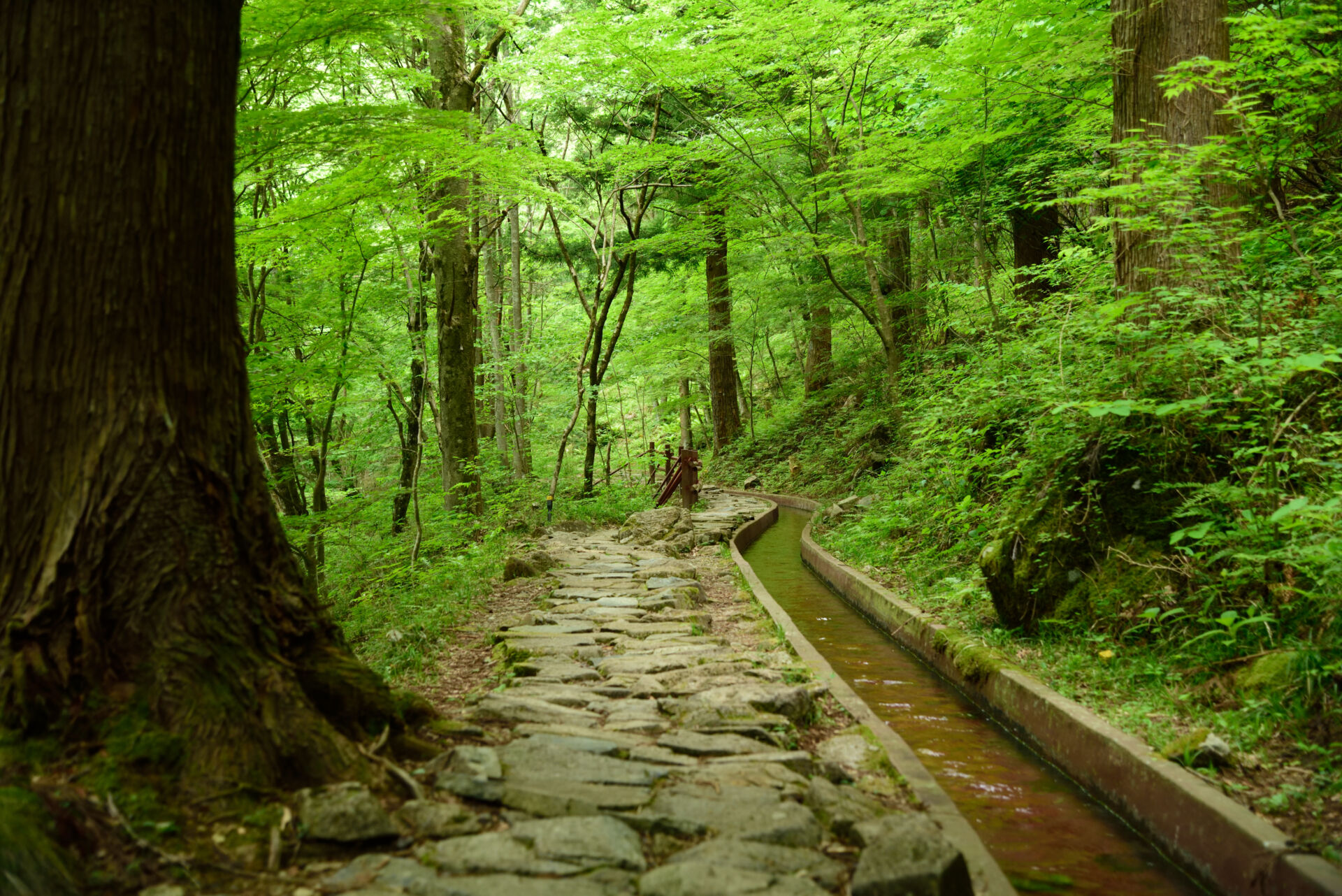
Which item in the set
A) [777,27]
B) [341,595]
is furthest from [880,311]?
[341,595]

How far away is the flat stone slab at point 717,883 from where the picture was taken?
2.41 metres

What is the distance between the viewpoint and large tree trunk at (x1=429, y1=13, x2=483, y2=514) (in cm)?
1055

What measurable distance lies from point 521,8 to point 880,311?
283 inches

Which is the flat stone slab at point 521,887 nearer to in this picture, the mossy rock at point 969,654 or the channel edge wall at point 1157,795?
the channel edge wall at point 1157,795

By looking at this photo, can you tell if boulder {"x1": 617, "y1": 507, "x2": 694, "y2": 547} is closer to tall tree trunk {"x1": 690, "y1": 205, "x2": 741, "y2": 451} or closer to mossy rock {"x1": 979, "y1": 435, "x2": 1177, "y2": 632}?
mossy rock {"x1": 979, "y1": 435, "x2": 1177, "y2": 632}

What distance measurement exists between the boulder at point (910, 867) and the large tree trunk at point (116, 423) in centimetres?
175

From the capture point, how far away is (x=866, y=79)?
1212 centimetres

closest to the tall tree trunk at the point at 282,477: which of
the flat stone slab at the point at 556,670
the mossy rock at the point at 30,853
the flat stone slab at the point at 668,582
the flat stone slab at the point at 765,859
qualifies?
the flat stone slab at the point at 668,582

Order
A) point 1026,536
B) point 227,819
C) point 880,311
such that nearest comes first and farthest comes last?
point 227,819
point 1026,536
point 880,311

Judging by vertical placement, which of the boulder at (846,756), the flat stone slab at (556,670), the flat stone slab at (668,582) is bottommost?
the flat stone slab at (668,582)

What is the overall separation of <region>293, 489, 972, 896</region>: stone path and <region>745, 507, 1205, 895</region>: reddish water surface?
0.69 meters

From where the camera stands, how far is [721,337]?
21.1 meters

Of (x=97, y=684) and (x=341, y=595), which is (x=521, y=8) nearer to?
(x=341, y=595)

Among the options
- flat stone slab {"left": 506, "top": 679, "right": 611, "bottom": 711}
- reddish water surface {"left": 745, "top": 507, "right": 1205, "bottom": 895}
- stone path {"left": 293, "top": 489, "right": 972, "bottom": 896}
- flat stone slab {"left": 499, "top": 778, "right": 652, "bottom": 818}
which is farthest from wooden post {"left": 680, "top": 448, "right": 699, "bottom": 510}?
flat stone slab {"left": 499, "top": 778, "right": 652, "bottom": 818}
